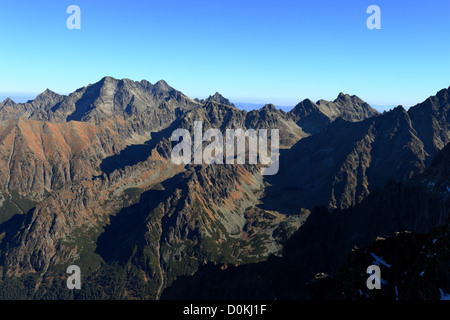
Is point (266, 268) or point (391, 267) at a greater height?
point (391, 267)
